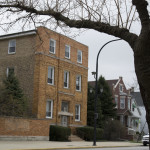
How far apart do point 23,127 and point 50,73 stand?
8898mm

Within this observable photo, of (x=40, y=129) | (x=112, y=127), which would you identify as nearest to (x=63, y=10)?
(x=40, y=129)

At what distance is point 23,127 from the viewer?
27531 millimetres

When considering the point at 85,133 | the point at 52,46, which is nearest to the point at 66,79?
the point at 52,46

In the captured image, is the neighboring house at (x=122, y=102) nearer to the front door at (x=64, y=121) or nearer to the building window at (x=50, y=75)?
the front door at (x=64, y=121)

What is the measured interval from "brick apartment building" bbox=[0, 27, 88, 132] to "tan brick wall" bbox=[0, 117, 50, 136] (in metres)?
2.83

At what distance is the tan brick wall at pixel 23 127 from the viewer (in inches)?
1019

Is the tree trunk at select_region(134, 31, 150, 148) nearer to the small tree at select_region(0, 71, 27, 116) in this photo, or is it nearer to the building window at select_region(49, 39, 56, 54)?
the small tree at select_region(0, 71, 27, 116)

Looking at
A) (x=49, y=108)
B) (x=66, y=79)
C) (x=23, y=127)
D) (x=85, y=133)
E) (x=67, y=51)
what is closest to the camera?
(x=23, y=127)

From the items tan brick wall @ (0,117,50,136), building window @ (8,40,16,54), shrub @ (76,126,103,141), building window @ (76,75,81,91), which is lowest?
shrub @ (76,126,103,141)

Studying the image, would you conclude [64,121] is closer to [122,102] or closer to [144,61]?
[122,102]

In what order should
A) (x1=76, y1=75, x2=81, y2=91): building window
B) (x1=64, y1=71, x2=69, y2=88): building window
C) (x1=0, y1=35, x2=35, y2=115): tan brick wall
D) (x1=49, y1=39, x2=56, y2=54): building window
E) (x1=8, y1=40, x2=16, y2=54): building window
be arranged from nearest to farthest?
1. (x1=0, y1=35, x2=35, y2=115): tan brick wall
2. (x1=49, y1=39, x2=56, y2=54): building window
3. (x1=8, y1=40, x2=16, y2=54): building window
4. (x1=64, y1=71, x2=69, y2=88): building window
5. (x1=76, y1=75, x2=81, y2=91): building window

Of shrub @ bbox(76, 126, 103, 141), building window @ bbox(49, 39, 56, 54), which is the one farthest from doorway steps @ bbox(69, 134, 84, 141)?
building window @ bbox(49, 39, 56, 54)

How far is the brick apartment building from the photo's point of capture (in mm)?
33062

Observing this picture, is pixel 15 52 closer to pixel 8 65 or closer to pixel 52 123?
pixel 8 65
